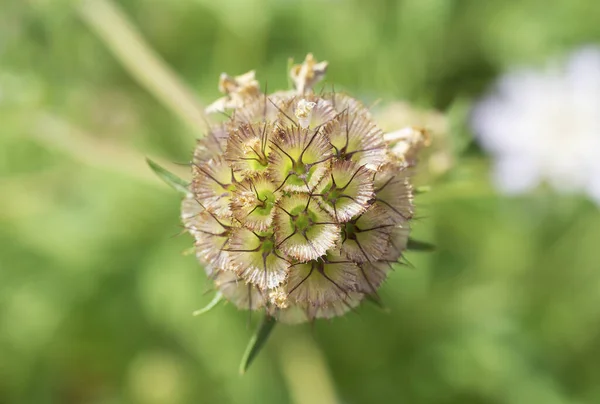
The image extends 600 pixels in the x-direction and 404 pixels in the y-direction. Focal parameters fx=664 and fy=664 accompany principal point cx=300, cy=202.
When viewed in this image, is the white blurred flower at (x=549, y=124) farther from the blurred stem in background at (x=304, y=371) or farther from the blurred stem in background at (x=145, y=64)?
the blurred stem in background at (x=145, y=64)

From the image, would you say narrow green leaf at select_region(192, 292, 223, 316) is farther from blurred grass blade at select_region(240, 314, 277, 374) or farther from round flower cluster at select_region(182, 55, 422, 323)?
blurred grass blade at select_region(240, 314, 277, 374)

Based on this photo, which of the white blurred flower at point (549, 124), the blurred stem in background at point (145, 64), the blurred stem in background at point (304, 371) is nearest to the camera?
the blurred stem in background at point (145, 64)

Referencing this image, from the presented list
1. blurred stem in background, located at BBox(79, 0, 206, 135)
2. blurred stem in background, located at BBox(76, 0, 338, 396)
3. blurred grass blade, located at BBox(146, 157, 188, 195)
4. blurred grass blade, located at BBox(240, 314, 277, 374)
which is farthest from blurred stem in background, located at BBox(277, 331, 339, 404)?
blurred grass blade, located at BBox(146, 157, 188, 195)

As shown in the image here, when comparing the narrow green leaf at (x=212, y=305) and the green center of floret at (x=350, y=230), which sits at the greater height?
the green center of floret at (x=350, y=230)

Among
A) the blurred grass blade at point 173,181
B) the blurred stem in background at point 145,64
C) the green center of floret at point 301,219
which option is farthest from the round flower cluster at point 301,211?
the blurred stem in background at point 145,64

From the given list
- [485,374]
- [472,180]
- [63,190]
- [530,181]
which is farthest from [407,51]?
[63,190]

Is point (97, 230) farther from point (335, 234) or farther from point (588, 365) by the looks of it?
point (588, 365)

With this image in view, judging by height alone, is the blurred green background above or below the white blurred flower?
below
